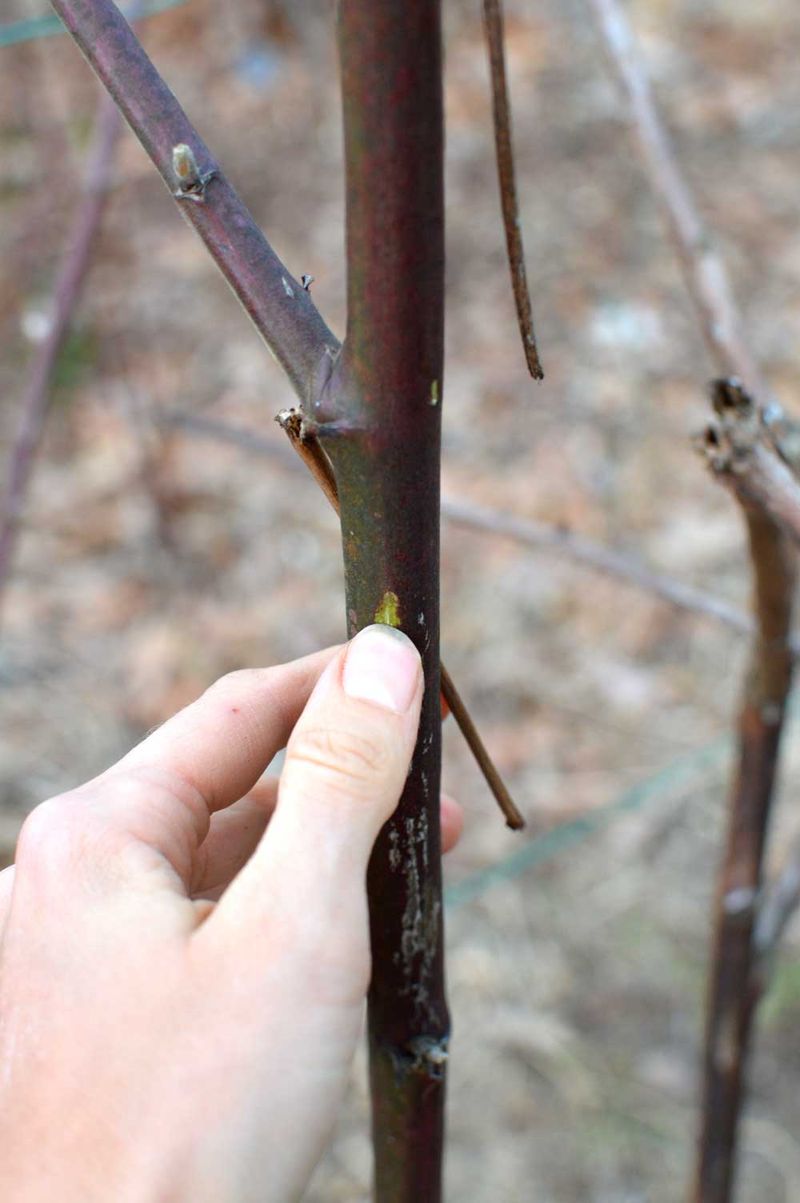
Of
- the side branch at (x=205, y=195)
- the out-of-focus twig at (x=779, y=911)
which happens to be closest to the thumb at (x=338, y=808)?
the side branch at (x=205, y=195)

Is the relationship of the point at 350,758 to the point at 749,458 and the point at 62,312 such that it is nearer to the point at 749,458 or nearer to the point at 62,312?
the point at 749,458

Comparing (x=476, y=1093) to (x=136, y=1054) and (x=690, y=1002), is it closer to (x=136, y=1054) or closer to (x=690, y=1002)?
(x=690, y=1002)

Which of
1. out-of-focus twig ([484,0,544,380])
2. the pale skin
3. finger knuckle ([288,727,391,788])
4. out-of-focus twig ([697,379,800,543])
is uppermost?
out-of-focus twig ([697,379,800,543])

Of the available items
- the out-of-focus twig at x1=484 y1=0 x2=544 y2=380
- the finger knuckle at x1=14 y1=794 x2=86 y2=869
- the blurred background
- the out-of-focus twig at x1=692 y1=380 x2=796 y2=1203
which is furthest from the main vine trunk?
the blurred background

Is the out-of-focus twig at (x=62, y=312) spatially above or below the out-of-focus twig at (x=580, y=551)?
above

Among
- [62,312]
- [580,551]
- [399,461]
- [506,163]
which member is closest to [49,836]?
[399,461]

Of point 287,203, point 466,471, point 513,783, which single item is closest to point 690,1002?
point 513,783

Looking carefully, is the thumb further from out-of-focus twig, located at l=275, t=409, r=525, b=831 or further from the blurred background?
the blurred background

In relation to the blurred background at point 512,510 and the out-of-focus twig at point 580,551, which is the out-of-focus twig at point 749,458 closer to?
the out-of-focus twig at point 580,551
